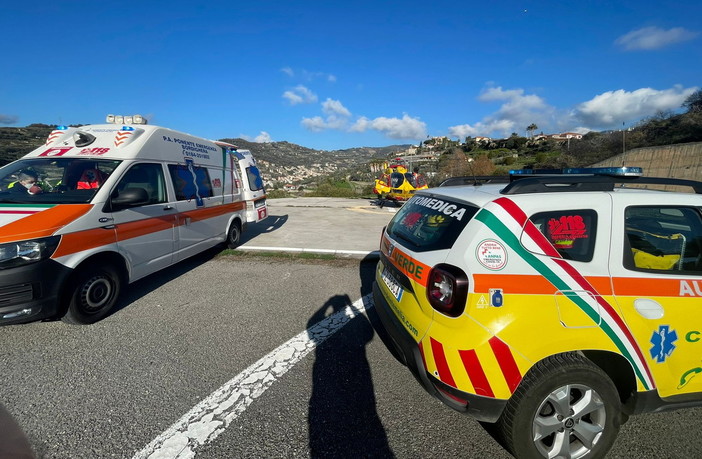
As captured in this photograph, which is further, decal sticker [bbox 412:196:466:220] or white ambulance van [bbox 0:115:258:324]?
white ambulance van [bbox 0:115:258:324]

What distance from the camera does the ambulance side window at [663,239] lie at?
6.36ft

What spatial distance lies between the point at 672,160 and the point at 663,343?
23455 mm

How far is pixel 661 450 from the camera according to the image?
6.42ft

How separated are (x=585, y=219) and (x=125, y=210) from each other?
472cm

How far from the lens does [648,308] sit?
182 centimetres

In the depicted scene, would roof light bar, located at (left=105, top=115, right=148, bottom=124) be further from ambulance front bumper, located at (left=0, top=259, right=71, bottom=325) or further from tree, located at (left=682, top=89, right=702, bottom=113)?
tree, located at (left=682, top=89, right=702, bottom=113)

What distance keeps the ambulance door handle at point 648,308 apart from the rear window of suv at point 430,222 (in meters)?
1.05

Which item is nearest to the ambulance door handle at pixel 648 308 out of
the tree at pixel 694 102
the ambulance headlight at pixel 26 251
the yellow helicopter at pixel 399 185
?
the ambulance headlight at pixel 26 251

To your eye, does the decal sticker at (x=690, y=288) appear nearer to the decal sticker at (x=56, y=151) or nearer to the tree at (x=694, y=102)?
the decal sticker at (x=56, y=151)

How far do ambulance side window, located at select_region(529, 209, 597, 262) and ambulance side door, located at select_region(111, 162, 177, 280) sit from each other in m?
4.40

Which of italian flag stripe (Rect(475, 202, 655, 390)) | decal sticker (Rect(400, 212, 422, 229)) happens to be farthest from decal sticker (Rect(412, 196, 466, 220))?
italian flag stripe (Rect(475, 202, 655, 390))

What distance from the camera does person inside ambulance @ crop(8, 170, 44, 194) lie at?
3.72 m

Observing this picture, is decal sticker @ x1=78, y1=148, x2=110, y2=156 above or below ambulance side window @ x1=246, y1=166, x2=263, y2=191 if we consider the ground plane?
above

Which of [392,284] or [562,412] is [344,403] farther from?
[562,412]
